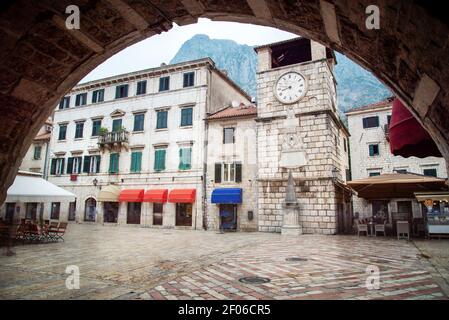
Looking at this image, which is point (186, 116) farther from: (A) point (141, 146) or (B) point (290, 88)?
(B) point (290, 88)

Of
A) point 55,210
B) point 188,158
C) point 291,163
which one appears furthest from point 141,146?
point 291,163

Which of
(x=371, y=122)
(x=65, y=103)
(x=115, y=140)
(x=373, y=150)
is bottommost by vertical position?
(x=373, y=150)

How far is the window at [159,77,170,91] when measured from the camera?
25422 mm

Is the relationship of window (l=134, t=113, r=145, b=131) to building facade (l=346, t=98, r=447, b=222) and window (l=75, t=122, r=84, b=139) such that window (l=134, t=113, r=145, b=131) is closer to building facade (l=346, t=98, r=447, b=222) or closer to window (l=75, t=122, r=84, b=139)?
window (l=75, t=122, r=84, b=139)

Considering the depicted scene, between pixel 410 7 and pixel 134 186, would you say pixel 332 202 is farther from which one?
pixel 410 7

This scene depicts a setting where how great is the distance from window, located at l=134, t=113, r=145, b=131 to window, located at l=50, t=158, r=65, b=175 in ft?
30.7

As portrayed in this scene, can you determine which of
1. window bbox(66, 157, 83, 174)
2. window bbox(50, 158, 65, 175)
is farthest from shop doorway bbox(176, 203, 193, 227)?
window bbox(50, 158, 65, 175)

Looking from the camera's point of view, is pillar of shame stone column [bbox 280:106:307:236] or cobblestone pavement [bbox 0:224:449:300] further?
pillar of shame stone column [bbox 280:106:307:236]

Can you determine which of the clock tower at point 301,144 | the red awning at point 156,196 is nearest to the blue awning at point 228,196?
the clock tower at point 301,144

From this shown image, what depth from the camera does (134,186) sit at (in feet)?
81.7

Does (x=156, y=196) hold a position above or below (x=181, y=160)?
below

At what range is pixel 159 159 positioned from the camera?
24.4m

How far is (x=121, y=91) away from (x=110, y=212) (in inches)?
A: 455

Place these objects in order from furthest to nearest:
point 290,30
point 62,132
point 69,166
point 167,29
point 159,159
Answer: point 62,132, point 69,166, point 159,159, point 167,29, point 290,30
